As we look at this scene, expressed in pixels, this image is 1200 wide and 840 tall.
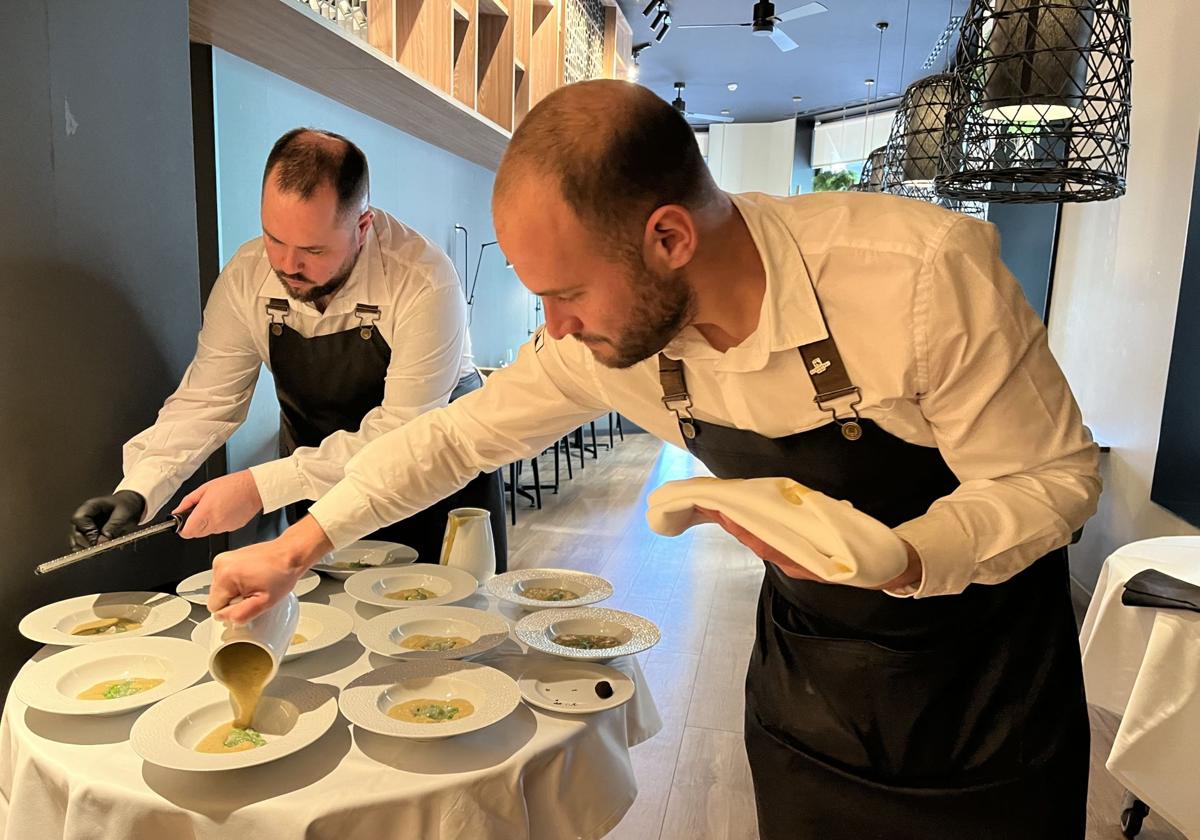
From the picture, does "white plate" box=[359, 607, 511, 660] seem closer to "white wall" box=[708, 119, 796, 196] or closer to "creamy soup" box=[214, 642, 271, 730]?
"creamy soup" box=[214, 642, 271, 730]

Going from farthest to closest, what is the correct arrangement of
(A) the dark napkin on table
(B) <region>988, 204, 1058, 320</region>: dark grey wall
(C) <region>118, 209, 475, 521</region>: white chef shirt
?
(B) <region>988, 204, 1058, 320</region>: dark grey wall
(A) the dark napkin on table
(C) <region>118, 209, 475, 521</region>: white chef shirt

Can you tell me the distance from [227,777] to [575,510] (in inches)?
180

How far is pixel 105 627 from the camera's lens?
1.44 meters

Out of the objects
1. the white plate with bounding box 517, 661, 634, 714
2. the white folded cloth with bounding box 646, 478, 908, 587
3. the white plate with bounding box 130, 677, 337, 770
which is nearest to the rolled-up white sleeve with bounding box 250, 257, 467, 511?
the white plate with bounding box 130, 677, 337, 770

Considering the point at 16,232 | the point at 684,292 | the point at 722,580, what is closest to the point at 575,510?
the point at 722,580

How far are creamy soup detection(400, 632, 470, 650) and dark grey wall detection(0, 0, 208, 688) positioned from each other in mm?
758

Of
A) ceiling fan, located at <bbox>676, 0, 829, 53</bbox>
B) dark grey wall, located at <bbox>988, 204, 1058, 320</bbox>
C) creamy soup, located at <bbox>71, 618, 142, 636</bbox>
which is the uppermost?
ceiling fan, located at <bbox>676, 0, 829, 53</bbox>

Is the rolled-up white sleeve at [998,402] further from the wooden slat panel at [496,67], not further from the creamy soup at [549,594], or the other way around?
the wooden slat panel at [496,67]

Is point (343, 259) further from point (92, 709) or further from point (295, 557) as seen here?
point (92, 709)

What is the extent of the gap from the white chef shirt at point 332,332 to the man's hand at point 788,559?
1059 millimetres

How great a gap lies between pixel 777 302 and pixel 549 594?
0.80m

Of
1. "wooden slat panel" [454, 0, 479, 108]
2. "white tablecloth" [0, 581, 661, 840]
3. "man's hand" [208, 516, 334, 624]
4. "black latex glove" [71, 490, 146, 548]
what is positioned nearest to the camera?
"white tablecloth" [0, 581, 661, 840]

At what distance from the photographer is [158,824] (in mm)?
999

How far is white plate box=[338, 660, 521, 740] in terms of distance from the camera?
109 cm
